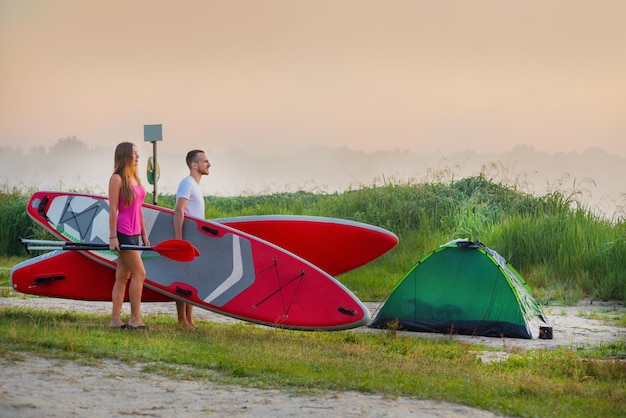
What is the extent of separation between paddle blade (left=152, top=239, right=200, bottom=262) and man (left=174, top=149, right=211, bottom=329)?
26 centimetres

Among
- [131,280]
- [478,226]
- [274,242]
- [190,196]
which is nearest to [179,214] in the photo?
[190,196]

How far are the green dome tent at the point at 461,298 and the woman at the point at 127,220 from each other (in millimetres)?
3016

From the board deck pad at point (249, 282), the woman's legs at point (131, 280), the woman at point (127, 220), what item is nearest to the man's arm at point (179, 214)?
the board deck pad at point (249, 282)

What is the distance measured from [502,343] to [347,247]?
233cm

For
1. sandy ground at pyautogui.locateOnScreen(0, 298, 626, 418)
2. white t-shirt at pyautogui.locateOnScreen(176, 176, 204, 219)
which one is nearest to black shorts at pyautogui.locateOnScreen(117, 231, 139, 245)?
white t-shirt at pyautogui.locateOnScreen(176, 176, 204, 219)

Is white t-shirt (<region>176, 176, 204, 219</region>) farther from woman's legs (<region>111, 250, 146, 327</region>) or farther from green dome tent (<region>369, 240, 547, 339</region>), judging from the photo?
green dome tent (<region>369, 240, 547, 339</region>)

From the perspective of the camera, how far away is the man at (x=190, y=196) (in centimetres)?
895

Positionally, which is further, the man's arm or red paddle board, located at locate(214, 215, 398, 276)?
red paddle board, located at locate(214, 215, 398, 276)

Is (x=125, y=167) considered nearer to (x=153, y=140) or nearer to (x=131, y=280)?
(x=131, y=280)

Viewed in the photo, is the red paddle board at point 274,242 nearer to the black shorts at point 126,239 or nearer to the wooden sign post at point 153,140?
the black shorts at point 126,239

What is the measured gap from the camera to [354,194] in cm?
1906

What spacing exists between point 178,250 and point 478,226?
27.2ft

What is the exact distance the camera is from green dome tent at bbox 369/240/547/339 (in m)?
10.1

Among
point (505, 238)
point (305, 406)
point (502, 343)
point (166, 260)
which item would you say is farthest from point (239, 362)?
point (505, 238)
